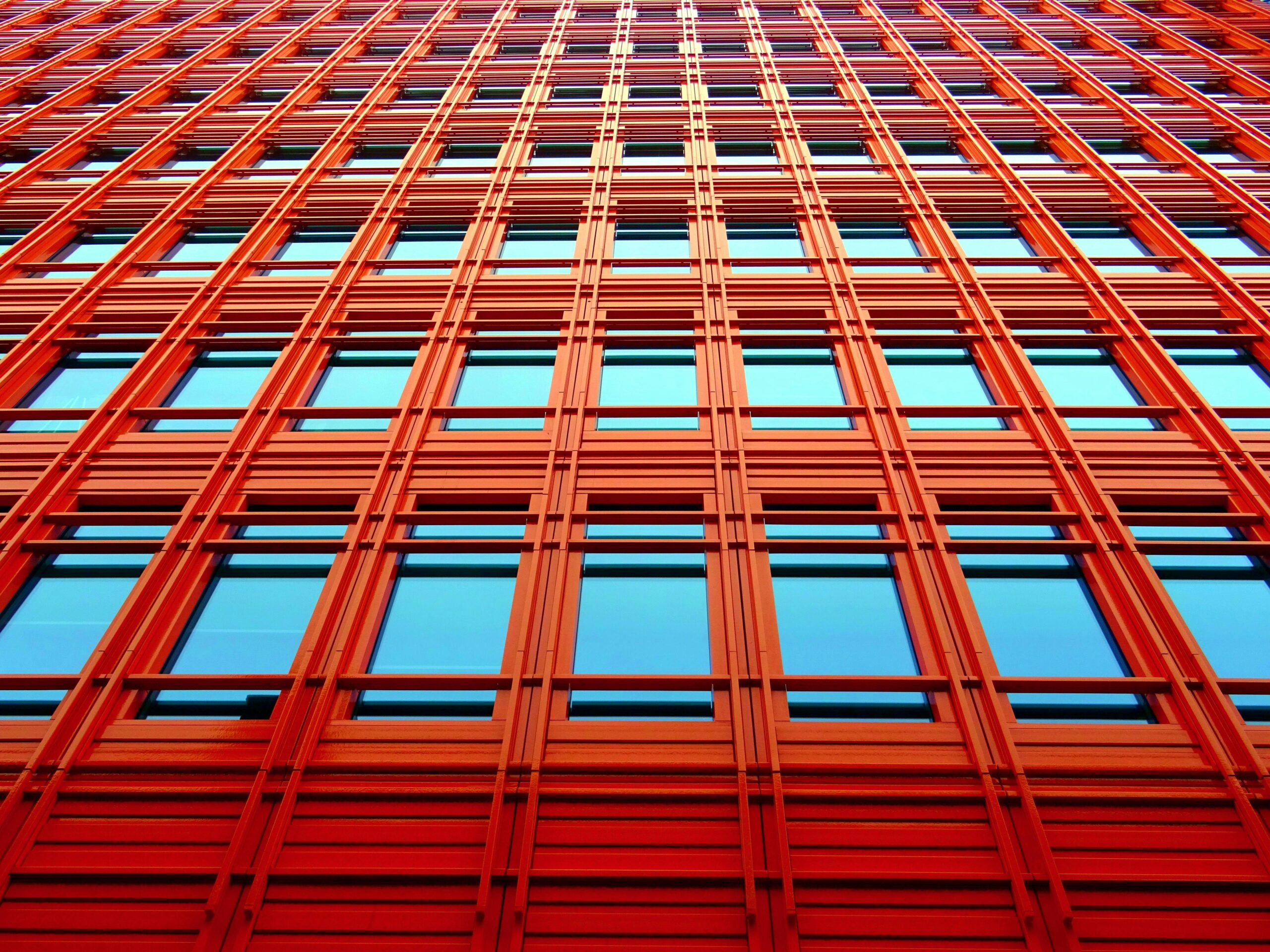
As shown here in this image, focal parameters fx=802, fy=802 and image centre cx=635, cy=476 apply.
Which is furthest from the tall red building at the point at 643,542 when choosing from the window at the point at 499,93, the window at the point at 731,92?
the window at the point at 499,93

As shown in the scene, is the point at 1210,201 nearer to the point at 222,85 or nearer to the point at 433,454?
the point at 433,454

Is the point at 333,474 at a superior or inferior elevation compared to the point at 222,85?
inferior

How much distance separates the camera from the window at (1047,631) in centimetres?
752

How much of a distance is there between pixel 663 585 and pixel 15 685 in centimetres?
635

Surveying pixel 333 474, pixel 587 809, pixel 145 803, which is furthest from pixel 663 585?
pixel 145 803

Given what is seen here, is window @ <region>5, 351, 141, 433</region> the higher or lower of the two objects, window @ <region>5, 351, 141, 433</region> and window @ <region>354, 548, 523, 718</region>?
the higher

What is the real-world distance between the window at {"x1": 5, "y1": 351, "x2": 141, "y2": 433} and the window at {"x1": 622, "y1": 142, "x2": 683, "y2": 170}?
34.4 feet

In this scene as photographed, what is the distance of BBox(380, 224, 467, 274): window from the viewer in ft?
45.6

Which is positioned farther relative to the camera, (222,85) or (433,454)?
(222,85)

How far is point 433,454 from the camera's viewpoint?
10.2 meters

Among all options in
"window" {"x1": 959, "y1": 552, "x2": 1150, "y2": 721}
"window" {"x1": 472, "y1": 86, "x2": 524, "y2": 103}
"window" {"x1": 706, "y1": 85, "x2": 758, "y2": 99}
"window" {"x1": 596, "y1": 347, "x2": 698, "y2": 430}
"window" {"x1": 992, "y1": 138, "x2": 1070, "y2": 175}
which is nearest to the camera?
"window" {"x1": 959, "y1": 552, "x2": 1150, "y2": 721}

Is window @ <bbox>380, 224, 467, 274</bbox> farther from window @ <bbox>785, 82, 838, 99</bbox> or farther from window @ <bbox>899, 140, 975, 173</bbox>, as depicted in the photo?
window @ <bbox>785, 82, 838, 99</bbox>

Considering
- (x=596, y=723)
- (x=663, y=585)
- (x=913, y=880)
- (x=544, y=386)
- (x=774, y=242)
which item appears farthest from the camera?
(x=774, y=242)

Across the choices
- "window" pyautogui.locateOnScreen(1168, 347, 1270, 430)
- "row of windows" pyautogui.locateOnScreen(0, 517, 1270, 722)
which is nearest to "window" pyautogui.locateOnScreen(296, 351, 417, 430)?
"row of windows" pyautogui.locateOnScreen(0, 517, 1270, 722)
